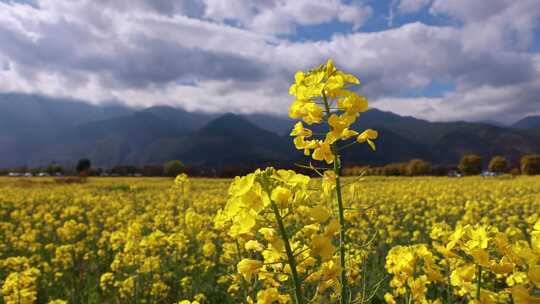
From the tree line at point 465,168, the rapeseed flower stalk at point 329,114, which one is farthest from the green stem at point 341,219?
the tree line at point 465,168

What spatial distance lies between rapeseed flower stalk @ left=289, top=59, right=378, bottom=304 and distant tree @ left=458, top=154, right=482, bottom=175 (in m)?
59.6

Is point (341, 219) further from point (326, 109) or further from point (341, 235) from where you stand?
point (326, 109)

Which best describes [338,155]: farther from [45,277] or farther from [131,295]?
[45,277]

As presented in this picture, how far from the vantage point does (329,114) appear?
2150 millimetres

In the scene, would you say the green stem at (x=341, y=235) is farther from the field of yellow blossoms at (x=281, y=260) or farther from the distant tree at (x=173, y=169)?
the distant tree at (x=173, y=169)

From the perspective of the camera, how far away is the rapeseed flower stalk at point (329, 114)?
205 centimetres

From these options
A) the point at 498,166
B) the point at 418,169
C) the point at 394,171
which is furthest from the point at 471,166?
the point at 394,171

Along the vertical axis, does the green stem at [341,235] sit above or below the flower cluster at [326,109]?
below

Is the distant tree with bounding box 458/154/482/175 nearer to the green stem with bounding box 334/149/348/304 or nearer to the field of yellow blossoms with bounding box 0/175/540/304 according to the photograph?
the field of yellow blossoms with bounding box 0/175/540/304

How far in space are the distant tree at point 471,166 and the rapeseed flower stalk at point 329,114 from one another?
195 feet

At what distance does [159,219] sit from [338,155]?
782 centimetres

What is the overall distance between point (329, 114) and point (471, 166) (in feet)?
204

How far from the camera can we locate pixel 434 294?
5926 mm

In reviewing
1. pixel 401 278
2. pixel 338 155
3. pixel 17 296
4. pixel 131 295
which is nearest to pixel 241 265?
pixel 338 155
